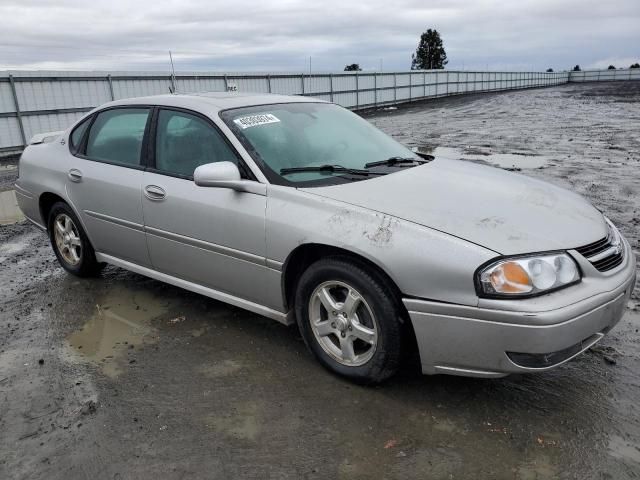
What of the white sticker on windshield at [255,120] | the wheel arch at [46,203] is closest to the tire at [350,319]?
the white sticker on windshield at [255,120]

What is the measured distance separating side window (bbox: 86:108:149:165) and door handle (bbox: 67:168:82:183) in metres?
0.16

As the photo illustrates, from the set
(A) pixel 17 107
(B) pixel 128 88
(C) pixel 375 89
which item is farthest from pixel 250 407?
(C) pixel 375 89

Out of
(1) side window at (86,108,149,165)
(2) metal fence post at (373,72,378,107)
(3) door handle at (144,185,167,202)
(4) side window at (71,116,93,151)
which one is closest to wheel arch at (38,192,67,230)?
(4) side window at (71,116,93,151)

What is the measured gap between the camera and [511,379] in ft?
10.3

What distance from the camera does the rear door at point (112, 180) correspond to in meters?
4.07

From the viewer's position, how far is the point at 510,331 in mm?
2500

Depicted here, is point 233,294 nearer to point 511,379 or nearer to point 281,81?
point 511,379

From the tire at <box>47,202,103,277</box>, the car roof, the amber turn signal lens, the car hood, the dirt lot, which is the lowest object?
the dirt lot

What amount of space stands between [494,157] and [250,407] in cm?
972

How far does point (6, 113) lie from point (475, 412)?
1435cm

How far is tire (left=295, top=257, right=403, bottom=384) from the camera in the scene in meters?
2.82

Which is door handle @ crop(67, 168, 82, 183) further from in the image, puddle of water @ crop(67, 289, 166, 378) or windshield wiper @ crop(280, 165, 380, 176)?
windshield wiper @ crop(280, 165, 380, 176)

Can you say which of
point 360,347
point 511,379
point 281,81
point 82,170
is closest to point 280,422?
point 360,347

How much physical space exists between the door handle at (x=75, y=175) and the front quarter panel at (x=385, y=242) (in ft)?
6.85
